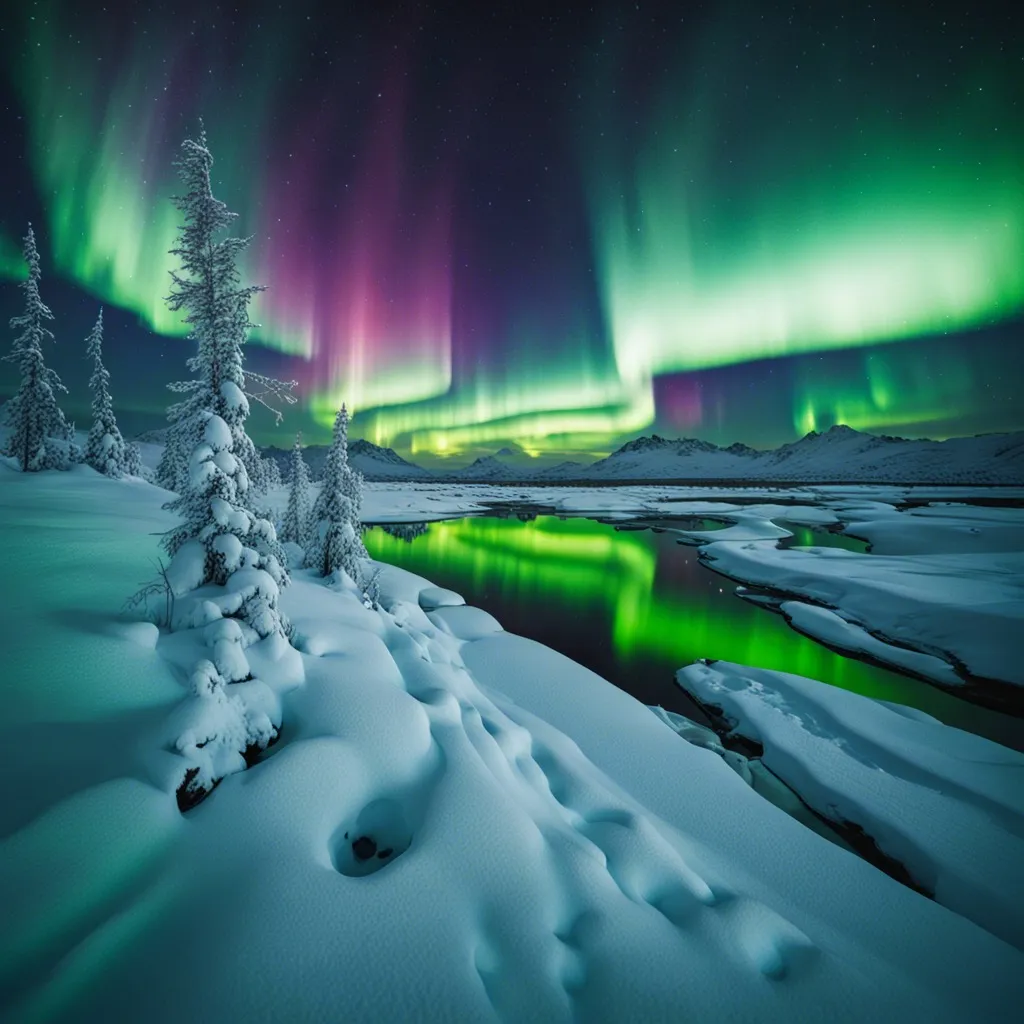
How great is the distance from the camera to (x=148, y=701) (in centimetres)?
540

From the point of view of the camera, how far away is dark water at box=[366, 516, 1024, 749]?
13.8m

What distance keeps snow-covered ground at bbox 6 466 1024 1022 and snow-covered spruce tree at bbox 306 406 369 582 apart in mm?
10629

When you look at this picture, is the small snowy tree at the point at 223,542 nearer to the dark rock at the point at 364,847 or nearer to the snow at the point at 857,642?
the dark rock at the point at 364,847

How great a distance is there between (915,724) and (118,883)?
14287 millimetres

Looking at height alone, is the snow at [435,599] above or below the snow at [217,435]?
below

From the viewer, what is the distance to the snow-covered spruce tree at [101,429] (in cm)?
3197

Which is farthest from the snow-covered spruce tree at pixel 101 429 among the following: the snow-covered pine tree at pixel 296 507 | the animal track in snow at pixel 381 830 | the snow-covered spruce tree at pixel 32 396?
the animal track in snow at pixel 381 830

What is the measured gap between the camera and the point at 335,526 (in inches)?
748

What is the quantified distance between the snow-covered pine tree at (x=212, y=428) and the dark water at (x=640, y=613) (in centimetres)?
1106

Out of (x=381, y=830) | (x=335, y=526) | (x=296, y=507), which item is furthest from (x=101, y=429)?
(x=381, y=830)

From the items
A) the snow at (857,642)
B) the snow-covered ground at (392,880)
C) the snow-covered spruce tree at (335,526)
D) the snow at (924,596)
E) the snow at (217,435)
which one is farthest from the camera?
the snow-covered spruce tree at (335,526)

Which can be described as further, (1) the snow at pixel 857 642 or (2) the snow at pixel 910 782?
(1) the snow at pixel 857 642

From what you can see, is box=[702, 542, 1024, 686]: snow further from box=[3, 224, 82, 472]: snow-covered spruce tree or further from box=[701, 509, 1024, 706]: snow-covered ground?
box=[3, 224, 82, 472]: snow-covered spruce tree

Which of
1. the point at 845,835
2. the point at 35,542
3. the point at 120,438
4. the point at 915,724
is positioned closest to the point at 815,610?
the point at 915,724
